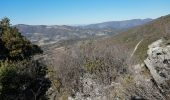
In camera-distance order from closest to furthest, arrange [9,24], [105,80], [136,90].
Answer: [136,90] → [105,80] → [9,24]

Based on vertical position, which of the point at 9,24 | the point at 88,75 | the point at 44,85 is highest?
the point at 9,24

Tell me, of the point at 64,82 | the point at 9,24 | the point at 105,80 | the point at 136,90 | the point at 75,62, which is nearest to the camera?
the point at 136,90

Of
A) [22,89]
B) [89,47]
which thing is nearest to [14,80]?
[22,89]

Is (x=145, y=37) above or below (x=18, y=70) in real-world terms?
below

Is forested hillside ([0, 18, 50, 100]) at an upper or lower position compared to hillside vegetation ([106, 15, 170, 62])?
upper

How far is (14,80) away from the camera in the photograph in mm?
25688

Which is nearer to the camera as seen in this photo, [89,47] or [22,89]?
[22,89]

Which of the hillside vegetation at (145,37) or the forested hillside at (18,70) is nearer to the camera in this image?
the forested hillside at (18,70)

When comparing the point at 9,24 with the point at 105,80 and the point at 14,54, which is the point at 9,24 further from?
the point at 105,80

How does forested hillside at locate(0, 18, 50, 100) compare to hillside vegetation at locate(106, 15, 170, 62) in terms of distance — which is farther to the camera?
hillside vegetation at locate(106, 15, 170, 62)

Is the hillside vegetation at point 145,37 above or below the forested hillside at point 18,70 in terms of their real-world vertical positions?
below

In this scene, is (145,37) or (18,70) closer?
(18,70)

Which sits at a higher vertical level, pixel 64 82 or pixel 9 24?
pixel 9 24

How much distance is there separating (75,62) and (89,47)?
5.57 meters
